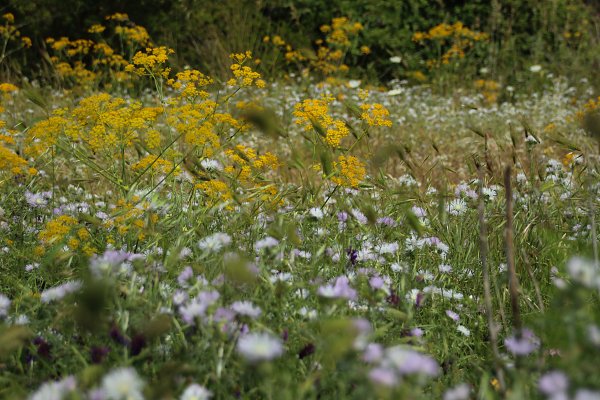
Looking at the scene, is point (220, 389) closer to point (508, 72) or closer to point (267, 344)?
point (267, 344)

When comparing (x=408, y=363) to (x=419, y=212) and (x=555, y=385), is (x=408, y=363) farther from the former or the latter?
(x=419, y=212)

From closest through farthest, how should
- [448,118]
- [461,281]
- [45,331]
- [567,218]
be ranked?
1. [45,331]
2. [461,281]
3. [567,218]
4. [448,118]

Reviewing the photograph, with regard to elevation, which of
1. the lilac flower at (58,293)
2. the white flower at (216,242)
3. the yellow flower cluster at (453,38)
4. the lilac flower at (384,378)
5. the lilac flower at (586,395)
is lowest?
the yellow flower cluster at (453,38)

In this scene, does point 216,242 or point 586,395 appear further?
point 216,242

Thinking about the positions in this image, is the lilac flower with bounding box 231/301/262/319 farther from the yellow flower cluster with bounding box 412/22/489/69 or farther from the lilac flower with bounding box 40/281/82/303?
the yellow flower cluster with bounding box 412/22/489/69

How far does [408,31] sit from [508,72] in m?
1.50

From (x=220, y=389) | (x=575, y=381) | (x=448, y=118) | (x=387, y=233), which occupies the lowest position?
(x=448, y=118)

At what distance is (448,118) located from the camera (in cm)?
575

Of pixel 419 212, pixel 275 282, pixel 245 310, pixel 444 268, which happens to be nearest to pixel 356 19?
pixel 419 212

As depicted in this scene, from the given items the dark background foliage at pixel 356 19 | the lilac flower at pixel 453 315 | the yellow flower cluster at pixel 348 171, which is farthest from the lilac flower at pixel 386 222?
the dark background foliage at pixel 356 19

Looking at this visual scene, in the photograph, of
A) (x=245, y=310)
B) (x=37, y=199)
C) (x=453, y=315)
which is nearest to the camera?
(x=245, y=310)

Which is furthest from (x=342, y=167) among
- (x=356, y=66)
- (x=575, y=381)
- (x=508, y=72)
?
(x=356, y=66)

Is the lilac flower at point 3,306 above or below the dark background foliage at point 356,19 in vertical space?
above

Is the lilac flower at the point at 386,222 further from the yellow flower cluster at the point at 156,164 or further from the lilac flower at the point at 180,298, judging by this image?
the lilac flower at the point at 180,298
